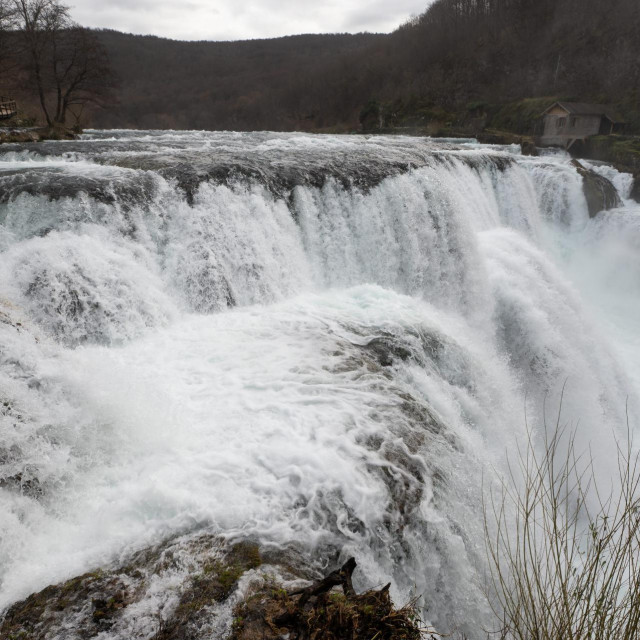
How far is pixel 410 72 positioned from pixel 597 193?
46.9 meters

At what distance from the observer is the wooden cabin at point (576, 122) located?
2620cm

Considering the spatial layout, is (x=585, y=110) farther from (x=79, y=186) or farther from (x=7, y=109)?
(x=7, y=109)

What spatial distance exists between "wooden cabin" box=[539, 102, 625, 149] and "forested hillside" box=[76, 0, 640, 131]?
2.41m

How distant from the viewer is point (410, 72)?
56.0 m

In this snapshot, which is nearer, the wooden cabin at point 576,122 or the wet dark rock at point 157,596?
the wet dark rock at point 157,596

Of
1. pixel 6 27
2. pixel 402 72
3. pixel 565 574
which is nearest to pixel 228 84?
pixel 402 72

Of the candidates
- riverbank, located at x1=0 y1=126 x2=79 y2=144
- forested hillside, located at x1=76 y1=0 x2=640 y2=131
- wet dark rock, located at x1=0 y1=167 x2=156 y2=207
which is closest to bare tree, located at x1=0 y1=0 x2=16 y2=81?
forested hillside, located at x1=76 y1=0 x2=640 y2=131

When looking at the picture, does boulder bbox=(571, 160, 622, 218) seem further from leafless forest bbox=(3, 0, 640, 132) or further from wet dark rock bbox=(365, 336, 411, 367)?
wet dark rock bbox=(365, 336, 411, 367)

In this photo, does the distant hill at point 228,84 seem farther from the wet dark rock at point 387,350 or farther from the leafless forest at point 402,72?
the wet dark rock at point 387,350

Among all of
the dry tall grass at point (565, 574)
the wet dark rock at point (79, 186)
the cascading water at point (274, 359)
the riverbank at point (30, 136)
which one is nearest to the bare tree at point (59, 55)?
the riverbank at point (30, 136)

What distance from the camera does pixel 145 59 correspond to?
73.6 m

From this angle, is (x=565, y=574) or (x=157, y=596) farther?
(x=157, y=596)

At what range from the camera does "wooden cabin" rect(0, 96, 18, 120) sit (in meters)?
17.7

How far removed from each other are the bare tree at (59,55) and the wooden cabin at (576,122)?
84.3 ft
